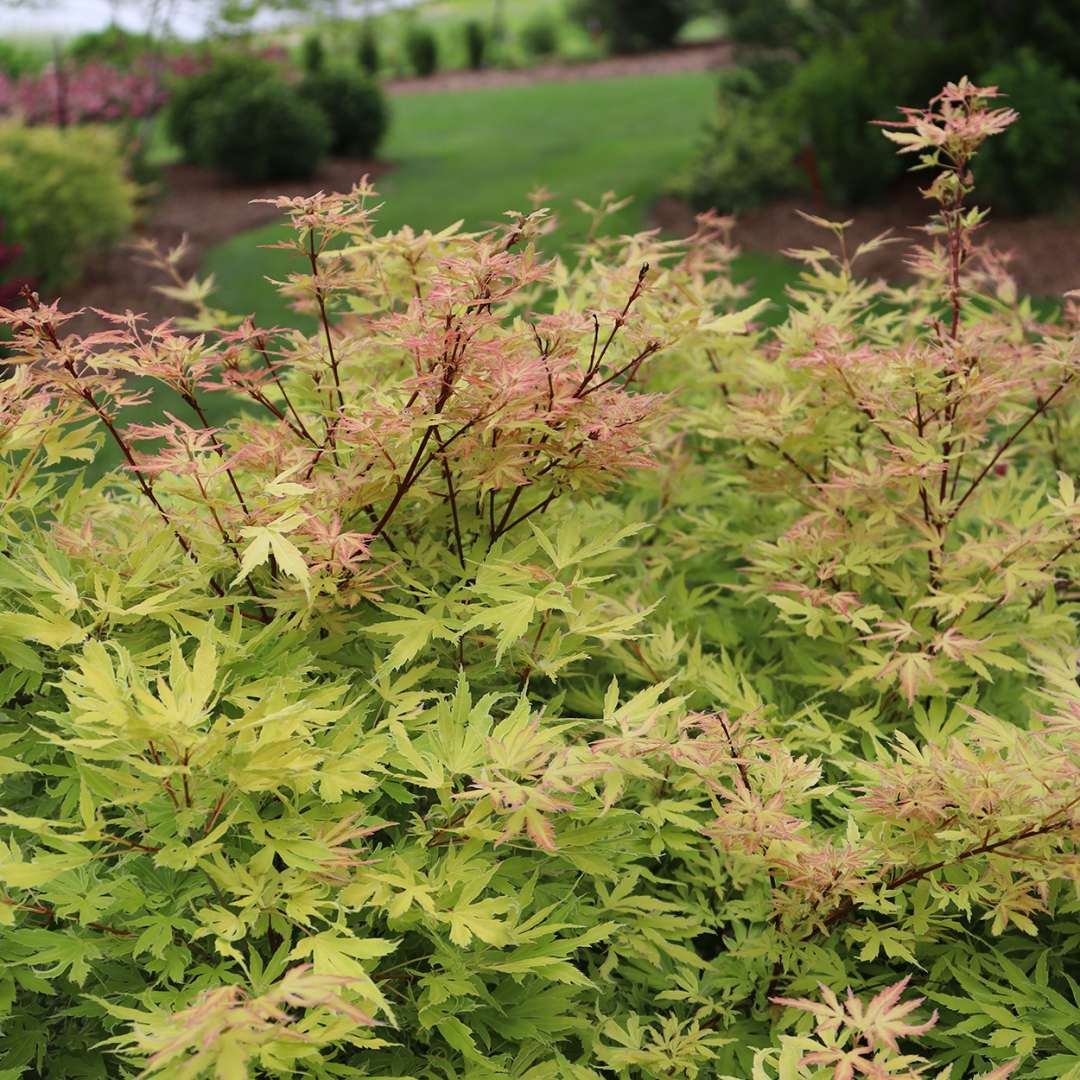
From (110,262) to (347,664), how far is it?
996cm

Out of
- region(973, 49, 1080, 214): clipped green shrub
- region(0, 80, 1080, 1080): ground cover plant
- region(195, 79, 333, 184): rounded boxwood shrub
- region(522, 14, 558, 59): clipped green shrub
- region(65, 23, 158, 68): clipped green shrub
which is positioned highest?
region(522, 14, 558, 59): clipped green shrub

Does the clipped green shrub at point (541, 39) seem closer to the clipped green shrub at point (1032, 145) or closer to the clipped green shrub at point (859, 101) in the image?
the clipped green shrub at point (859, 101)

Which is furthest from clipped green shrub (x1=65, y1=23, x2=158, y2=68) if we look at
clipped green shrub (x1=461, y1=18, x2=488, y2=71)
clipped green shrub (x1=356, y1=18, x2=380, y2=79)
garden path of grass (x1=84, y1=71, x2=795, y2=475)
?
clipped green shrub (x1=461, y1=18, x2=488, y2=71)

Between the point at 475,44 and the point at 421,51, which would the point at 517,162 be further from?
the point at 475,44

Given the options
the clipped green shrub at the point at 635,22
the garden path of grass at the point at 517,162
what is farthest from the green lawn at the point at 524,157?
the clipped green shrub at the point at 635,22

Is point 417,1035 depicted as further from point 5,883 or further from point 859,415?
point 859,415

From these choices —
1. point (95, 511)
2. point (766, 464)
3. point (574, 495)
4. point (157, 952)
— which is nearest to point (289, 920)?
point (157, 952)

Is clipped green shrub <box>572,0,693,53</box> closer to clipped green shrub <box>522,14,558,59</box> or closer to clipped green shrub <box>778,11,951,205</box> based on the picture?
clipped green shrub <box>522,14,558,59</box>

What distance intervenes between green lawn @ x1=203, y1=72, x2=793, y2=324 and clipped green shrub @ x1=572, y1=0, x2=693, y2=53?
3.98 metres

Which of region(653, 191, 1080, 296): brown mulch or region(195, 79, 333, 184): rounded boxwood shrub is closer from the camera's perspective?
region(653, 191, 1080, 296): brown mulch

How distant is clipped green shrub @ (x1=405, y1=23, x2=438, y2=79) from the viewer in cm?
2455

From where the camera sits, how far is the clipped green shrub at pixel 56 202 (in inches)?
383

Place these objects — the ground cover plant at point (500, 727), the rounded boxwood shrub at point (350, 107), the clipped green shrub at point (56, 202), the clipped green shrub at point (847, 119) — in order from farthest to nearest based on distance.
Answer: the rounded boxwood shrub at point (350, 107), the clipped green shrub at point (847, 119), the clipped green shrub at point (56, 202), the ground cover plant at point (500, 727)

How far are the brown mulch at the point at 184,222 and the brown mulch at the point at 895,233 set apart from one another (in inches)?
151
